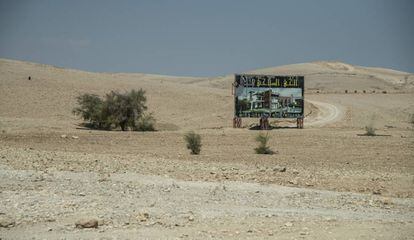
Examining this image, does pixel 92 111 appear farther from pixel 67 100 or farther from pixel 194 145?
pixel 194 145

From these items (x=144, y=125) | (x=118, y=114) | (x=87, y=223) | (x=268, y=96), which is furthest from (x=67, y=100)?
(x=87, y=223)

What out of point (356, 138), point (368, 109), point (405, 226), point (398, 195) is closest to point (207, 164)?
point (398, 195)

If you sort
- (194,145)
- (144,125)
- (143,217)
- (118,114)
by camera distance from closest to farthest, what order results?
(143,217)
(194,145)
(118,114)
(144,125)

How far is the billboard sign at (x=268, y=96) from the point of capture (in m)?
A: 39.2

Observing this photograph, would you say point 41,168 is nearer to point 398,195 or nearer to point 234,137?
point 398,195

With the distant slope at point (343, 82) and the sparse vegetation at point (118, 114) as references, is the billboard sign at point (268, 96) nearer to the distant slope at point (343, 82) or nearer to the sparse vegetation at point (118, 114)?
the sparse vegetation at point (118, 114)

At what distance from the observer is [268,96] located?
39.6 m

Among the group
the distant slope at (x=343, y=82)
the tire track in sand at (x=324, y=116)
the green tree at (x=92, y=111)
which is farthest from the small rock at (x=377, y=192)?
the distant slope at (x=343, y=82)

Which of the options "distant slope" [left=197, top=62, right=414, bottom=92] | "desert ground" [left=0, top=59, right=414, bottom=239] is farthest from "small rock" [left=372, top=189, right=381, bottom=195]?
"distant slope" [left=197, top=62, right=414, bottom=92]

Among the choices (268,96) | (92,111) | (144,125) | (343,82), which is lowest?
(144,125)

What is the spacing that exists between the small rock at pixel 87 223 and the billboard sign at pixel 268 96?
30.1 m

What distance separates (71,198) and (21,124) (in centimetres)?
2516

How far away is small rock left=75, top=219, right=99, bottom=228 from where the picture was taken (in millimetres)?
9289

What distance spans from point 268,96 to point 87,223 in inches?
1229
